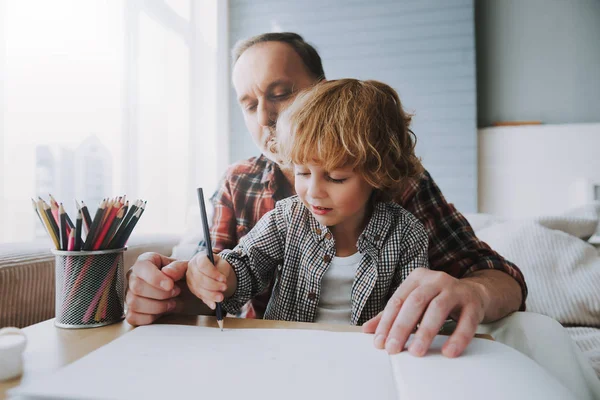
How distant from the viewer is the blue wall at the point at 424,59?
2541 millimetres

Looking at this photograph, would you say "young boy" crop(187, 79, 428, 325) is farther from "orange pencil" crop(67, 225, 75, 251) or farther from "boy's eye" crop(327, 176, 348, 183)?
"orange pencil" crop(67, 225, 75, 251)

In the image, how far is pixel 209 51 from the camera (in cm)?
282

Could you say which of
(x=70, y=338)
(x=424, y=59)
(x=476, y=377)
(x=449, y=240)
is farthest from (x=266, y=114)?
(x=424, y=59)

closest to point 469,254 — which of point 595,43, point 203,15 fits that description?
point 595,43

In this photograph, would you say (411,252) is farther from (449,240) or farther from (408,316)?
(408,316)

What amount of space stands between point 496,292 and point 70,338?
0.60 m

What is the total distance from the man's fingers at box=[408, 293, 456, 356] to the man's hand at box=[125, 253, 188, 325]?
13.2 inches

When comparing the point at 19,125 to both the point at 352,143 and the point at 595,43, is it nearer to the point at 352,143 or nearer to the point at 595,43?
the point at 352,143

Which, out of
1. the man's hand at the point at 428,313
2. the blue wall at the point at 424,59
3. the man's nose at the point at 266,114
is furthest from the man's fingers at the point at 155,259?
the blue wall at the point at 424,59

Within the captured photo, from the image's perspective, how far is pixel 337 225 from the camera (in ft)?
2.76

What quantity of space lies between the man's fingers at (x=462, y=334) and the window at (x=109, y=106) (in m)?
1.46

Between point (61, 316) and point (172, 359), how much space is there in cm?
23

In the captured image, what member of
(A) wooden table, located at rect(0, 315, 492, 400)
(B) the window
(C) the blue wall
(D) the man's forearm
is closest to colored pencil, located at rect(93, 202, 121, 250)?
(A) wooden table, located at rect(0, 315, 492, 400)

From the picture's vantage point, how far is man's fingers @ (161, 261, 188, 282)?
0.64 m
